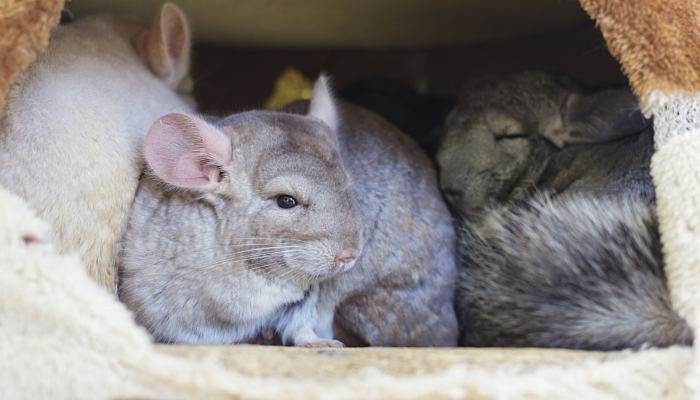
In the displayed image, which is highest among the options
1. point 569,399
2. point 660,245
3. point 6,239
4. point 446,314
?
point 660,245

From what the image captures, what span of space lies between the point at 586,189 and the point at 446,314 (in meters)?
0.48

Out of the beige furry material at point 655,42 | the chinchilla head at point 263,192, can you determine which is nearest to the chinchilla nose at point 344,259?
the chinchilla head at point 263,192

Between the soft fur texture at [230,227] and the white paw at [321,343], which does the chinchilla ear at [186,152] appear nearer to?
the soft fur texture at [230,227]

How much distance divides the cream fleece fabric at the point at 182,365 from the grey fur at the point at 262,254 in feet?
1.11

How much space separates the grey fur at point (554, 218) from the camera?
1.57 metres

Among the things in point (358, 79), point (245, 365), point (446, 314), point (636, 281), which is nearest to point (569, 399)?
point (636, 281)

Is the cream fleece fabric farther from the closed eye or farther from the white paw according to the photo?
the closed eye

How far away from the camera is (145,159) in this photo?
5.60ft

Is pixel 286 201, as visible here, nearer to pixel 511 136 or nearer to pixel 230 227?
pixel 230 227

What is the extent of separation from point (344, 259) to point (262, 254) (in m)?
0.17

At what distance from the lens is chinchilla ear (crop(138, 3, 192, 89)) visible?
2.15m

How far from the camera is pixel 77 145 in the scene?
166 centimetres

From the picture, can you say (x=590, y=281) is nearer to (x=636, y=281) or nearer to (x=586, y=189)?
(x=636, y=281)

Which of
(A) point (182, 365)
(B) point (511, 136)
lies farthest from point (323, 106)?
(A) point (182, 365)
